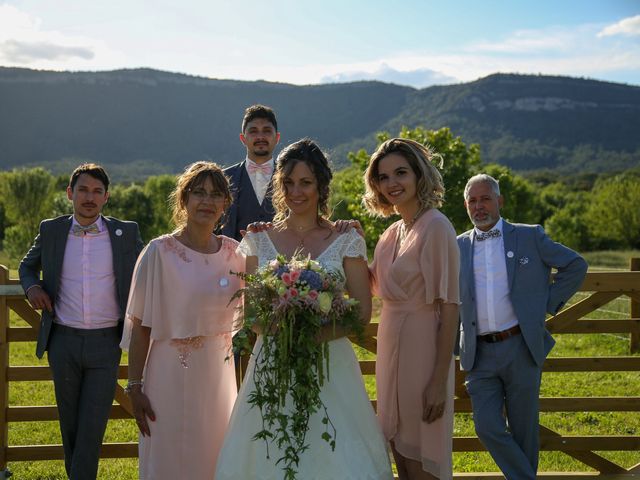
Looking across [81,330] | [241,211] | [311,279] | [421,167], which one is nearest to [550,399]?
[421,167]

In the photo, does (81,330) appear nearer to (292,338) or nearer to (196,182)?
(196,182)

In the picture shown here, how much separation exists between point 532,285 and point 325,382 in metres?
1.92

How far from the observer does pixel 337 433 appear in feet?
12.6

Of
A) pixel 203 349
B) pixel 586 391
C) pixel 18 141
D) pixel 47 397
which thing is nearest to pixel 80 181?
pixel 203 349

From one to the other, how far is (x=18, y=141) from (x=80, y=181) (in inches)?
4421

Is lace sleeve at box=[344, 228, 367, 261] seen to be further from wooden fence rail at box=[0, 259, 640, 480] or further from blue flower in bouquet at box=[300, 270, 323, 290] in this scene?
wooden fence rail at box=[0, 259, 640, 480]

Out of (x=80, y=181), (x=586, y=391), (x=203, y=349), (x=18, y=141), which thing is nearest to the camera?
(x=203, y=349)

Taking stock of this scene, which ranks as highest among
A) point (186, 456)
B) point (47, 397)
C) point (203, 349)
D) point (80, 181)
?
point (80, 181)

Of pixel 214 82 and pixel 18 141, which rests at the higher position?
pixel 214 82

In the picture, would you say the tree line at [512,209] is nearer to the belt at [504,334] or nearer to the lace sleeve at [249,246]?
the belt at [504,334]

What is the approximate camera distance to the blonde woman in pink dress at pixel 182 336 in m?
4.15

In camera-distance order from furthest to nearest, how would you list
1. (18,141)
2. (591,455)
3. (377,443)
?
(18,141), (591,455), (377,443)

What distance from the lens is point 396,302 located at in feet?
13.6

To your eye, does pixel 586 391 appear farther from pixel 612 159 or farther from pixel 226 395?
pixel 612 159
